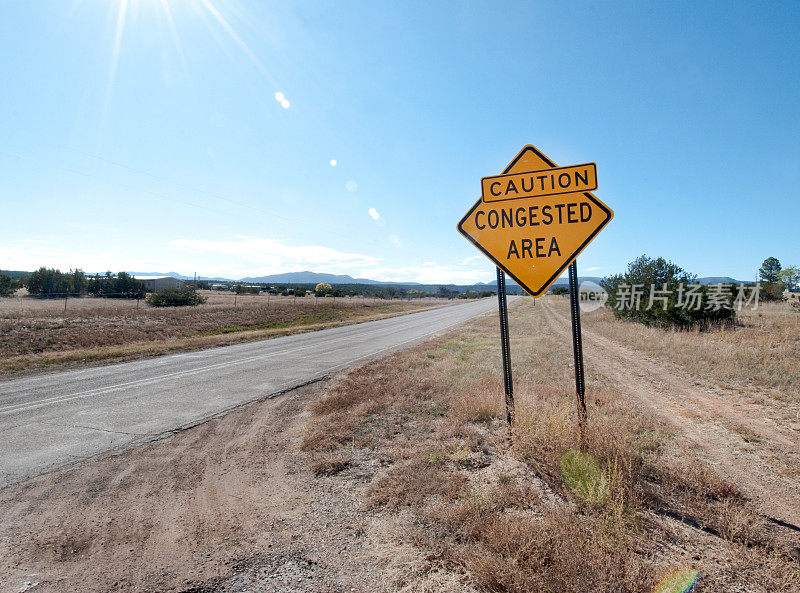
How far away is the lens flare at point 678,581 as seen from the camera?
2416 mm

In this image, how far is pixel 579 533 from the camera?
9.24 feet

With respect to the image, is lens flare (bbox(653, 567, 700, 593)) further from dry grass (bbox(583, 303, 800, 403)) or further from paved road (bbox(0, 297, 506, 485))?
dry grass (bbox(583, 303, 800, 403))

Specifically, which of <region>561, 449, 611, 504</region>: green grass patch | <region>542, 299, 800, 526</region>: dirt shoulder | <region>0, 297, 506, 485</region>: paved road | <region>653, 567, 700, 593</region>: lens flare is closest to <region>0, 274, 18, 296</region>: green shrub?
<region>0, 297, 506, 485</region>: paved road

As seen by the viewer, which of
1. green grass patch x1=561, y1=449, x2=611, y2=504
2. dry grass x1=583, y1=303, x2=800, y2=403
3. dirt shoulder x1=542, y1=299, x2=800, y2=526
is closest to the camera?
green grass patch x1=561, y1=449, x2=611, y2=504

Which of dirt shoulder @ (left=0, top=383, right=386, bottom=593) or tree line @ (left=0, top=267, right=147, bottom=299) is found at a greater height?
tree line @ (left=0, top=267, right=147, bottom=299)

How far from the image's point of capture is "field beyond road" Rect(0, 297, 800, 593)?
8.71 feet

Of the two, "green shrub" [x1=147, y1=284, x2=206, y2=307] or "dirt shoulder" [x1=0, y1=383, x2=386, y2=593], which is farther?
"green shrub" [x1=147, y1=284, x2=206, y2=307]

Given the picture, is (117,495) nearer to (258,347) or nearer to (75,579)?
(75,579)

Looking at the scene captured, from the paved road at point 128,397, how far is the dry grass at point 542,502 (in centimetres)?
303

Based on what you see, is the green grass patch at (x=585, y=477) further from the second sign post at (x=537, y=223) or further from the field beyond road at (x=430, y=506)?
the second sign post at (x=537, y=223)

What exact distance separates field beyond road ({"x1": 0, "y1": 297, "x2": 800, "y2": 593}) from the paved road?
2.43 feet

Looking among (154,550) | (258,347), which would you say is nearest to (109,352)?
(258,347)

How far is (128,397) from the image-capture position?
28.0 feet

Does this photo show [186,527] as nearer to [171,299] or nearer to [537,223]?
[537,223]
